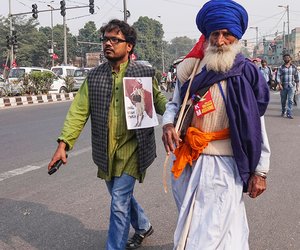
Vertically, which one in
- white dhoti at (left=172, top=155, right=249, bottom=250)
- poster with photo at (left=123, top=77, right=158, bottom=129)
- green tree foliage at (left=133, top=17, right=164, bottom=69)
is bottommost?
white dhoti at (left=172, top=155, right=249, bottom=250)

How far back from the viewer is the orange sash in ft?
8.18

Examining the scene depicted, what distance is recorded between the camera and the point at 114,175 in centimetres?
312

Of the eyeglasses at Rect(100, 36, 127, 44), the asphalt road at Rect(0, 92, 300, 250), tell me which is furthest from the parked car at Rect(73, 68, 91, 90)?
the eyeglasses at Rect(100, 36, 127, 44)

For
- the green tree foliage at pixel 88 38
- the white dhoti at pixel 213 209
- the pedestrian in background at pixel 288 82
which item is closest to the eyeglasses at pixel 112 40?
the white dhoti at pixel 213 209

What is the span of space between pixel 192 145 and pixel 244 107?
0.35 meters

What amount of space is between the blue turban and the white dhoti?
70 cm

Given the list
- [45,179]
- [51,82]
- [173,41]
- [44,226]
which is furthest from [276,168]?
[173,41]

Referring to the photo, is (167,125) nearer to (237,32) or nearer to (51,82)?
(237,32)

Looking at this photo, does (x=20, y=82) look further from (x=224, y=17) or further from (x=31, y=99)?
(x=224, y=17)

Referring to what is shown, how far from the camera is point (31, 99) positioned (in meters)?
19.6

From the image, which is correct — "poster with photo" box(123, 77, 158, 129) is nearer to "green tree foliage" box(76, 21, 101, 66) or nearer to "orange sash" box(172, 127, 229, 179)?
"orange sash" box(172, 127, 229, 179)

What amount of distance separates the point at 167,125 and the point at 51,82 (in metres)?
20.1

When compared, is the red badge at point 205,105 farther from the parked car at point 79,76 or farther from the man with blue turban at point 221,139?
the parked car at point 79,76

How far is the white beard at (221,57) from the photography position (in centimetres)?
243
